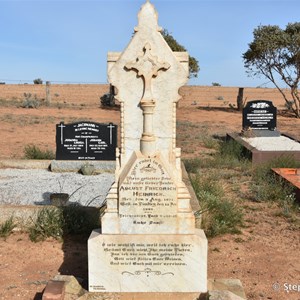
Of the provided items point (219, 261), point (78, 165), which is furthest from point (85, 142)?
point (219, 261)

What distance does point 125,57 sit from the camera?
3.81m

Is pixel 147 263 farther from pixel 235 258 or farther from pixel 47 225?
pixel 47 225

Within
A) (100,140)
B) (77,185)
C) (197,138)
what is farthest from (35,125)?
(77,185)

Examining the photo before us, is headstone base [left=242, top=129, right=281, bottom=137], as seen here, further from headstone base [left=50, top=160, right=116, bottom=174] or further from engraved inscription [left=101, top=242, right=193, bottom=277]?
engraved inscription [left=101, top=242, right=193, bottom=277]

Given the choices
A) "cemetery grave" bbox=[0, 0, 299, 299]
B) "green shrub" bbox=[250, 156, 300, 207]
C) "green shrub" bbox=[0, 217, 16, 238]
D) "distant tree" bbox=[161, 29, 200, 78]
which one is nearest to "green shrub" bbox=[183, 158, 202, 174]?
"green shrub" bbox=[250, 156, 300, 207]

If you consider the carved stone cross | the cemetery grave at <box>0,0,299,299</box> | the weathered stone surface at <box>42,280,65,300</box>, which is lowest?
the cemetery grave at <box>0,0,299,299</box>

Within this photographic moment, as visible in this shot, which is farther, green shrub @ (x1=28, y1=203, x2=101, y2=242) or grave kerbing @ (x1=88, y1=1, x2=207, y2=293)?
green shrub @ (x1=28, y1=203, x2=101, y2=242)

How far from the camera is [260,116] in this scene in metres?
14.4

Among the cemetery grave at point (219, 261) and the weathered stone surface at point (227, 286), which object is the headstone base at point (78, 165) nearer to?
the cemetery grave at point (219, 261)

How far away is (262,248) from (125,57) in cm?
309

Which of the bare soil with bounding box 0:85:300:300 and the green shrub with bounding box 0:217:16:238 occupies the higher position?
the green shrub with bounding box 0:217:16:238

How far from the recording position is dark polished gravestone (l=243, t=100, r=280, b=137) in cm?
1426

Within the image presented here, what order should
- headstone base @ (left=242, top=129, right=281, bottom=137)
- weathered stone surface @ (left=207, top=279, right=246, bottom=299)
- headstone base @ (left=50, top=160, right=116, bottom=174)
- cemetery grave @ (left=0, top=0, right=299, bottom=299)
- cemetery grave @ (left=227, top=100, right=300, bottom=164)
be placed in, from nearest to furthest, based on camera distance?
weathered stone surface @ (left=207, top=279, right=246, bottom=299), cemetery grave @ (left=0, top=0, right=299, bottom=299), headstone base @ (left=50, top=160, right=116, bottom=174), cemetery grave @ (left=227, top=100, right=300, bottom=164), headstone base @ (left=242, top=129, right=281, bottom=137)

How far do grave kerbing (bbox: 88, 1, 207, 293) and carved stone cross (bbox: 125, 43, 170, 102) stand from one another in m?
0.01
